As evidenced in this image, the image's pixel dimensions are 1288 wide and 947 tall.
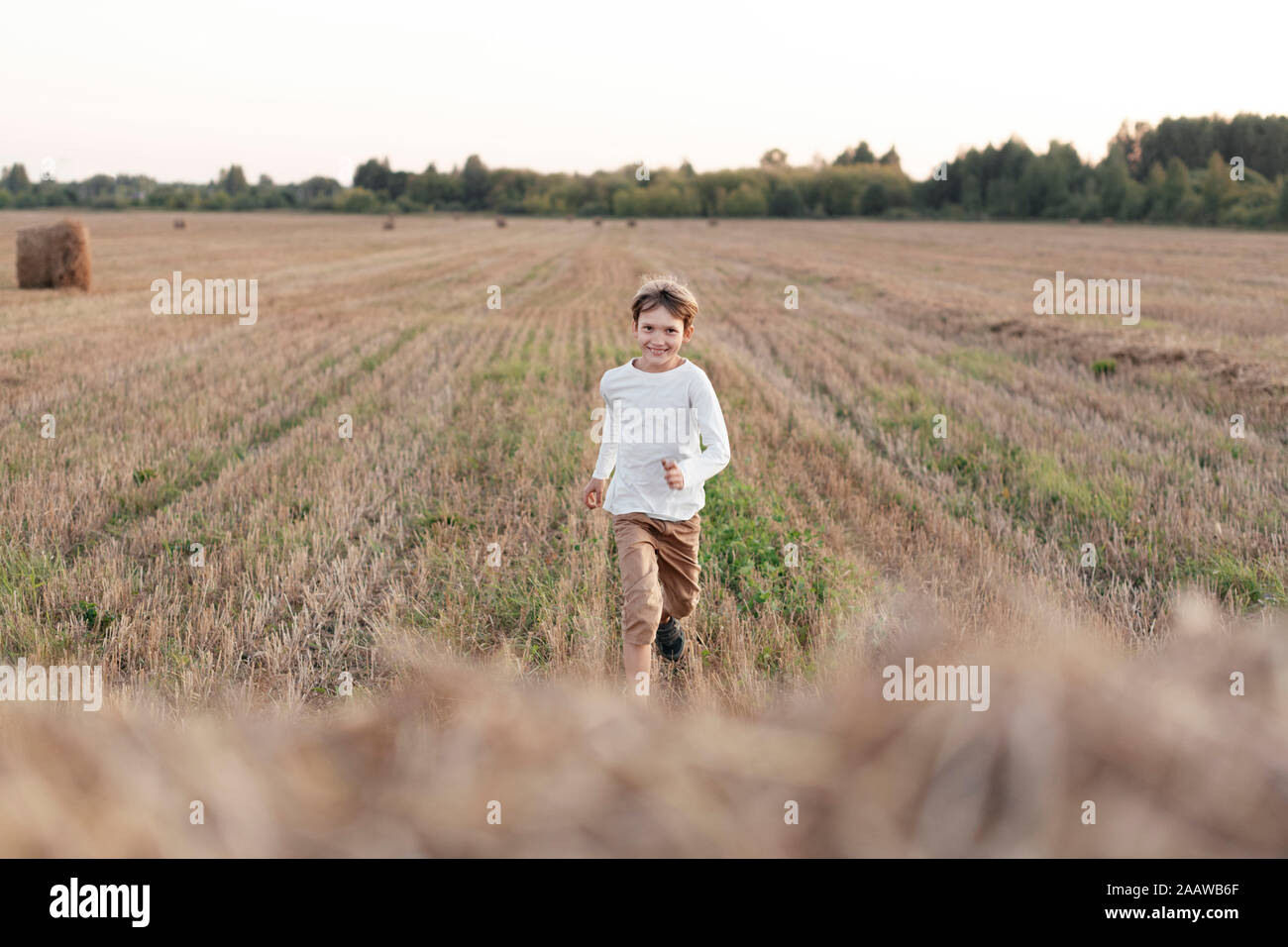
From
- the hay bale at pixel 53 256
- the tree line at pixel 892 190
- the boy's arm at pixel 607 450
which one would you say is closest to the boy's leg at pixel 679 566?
the boy's arm at pixel 607 450

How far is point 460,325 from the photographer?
16.8m

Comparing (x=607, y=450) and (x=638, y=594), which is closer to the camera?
(x=638, y=594)

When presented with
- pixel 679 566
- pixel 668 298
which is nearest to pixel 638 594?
pixel 679 566

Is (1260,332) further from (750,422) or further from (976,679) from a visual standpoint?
(976,679)

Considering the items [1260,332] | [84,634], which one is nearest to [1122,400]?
[1260,332]

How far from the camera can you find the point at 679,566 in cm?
378

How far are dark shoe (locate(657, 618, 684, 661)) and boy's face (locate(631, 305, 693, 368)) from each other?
1.29 m

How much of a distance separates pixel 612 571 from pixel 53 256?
20761 mm

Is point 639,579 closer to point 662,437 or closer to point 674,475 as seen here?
point 674,475

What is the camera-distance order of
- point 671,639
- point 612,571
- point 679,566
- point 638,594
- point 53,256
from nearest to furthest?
point 638,594
point 679,566
point 671,639
point 612,571
point 53,256

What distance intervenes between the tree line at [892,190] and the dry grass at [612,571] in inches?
2797

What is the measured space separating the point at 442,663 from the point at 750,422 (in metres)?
8.20

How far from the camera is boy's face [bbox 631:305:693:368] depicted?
3473 millimetres

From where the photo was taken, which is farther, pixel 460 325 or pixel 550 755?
pixel 460 325
